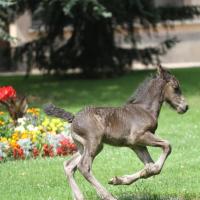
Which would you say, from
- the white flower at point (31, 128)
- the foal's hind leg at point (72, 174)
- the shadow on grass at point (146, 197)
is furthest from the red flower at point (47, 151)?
the foal's hind leg at point (72, 174)

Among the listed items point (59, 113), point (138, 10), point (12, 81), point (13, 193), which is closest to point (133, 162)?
point (13, 193)

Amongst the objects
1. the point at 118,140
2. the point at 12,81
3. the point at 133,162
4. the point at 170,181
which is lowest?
the point at 12,81

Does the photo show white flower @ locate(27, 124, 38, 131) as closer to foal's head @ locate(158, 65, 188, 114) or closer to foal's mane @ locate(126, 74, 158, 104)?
foal's mane @ locate(126, 74, 158, 104)

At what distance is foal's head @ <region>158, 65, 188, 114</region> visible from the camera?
8.75 m

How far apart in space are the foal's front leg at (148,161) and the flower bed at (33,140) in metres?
4.60

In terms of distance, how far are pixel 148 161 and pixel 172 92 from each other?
851 mm

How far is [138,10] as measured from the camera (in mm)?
27625

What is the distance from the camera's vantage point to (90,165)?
8258 millimetres

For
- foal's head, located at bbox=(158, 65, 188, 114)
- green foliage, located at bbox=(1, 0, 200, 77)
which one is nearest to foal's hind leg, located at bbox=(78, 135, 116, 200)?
foal's head, located at bbox=(158, 65, 188, 114)

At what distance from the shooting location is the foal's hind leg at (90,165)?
8.21 m

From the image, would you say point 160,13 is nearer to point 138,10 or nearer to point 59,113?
point 138,10

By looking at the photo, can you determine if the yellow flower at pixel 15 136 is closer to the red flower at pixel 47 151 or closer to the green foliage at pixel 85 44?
the red flower at pixel 47 151

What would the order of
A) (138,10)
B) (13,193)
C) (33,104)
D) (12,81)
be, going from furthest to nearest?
(12,81) → (138,10) → (33,104) → (13,193)

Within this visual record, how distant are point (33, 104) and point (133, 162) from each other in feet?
34.5
